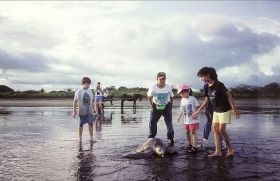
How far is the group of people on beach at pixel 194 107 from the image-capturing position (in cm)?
871

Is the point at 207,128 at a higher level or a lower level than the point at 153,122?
lower

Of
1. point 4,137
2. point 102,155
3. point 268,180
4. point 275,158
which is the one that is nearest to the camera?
point 268,180

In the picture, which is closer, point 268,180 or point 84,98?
point 268,180

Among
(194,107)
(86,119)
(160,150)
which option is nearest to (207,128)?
(194,107)

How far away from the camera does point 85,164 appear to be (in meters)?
7.85

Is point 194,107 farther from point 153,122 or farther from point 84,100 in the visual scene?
point 84,100

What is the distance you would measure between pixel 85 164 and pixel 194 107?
10.9 ft

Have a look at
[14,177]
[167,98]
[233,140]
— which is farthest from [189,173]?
[233,140]

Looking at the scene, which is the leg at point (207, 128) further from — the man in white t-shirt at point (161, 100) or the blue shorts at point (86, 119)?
the blue shorts at point (86, 119)

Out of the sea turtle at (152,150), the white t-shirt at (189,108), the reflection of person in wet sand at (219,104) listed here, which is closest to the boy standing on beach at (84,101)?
the sea turtle at (152,150)

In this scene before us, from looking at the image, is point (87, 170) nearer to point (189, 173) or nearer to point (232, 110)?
point (189, 173)

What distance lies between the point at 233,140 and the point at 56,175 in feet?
19.2

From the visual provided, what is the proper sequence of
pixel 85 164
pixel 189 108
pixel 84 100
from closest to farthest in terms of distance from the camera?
pixel 85 164 < pixel 189 108 < pixel 84 100

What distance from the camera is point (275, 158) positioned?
328 inches
